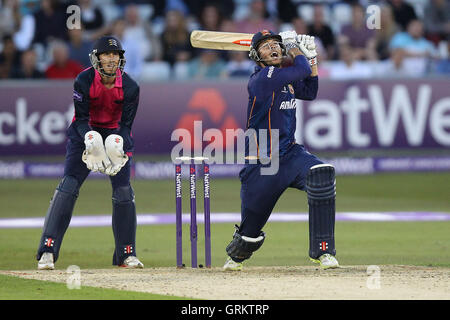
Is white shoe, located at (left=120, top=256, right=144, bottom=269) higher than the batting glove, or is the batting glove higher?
the batting glove

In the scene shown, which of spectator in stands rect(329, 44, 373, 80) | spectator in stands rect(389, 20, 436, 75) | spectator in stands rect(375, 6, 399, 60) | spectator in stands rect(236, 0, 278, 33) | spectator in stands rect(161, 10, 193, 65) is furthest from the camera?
spectator in stands rect(375, 6, 399, 60)

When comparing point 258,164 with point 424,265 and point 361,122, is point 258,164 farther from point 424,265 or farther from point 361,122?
point 361,122

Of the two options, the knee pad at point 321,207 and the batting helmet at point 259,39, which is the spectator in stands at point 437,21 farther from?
the knee pad at point 321,207

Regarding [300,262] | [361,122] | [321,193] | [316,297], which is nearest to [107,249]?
[300,262]

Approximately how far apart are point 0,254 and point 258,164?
300 cm

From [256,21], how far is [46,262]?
31.6ft

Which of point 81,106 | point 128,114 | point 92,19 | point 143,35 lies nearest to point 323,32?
point 143,35

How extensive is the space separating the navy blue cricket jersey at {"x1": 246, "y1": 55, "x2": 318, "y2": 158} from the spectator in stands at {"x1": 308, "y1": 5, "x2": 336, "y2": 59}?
940 cm

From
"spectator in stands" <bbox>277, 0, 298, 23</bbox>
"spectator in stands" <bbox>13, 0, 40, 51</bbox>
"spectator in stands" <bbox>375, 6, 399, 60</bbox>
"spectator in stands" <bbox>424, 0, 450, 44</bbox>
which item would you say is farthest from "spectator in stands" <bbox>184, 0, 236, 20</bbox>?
"spectator in stands" <bbox>424, 0, 450, 44</bbox>

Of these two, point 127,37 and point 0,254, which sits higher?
point 127,37

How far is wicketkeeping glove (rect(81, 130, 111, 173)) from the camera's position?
7.85 meters

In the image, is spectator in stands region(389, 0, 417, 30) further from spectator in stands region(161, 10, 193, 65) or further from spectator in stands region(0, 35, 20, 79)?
spectator in stands region(0, 35, 20, 79)

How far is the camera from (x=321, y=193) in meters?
7.55

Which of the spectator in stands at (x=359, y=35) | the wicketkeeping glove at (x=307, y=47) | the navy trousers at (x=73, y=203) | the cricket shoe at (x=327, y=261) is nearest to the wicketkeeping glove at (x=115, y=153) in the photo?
the navy trousers at (x=73, y=203)
